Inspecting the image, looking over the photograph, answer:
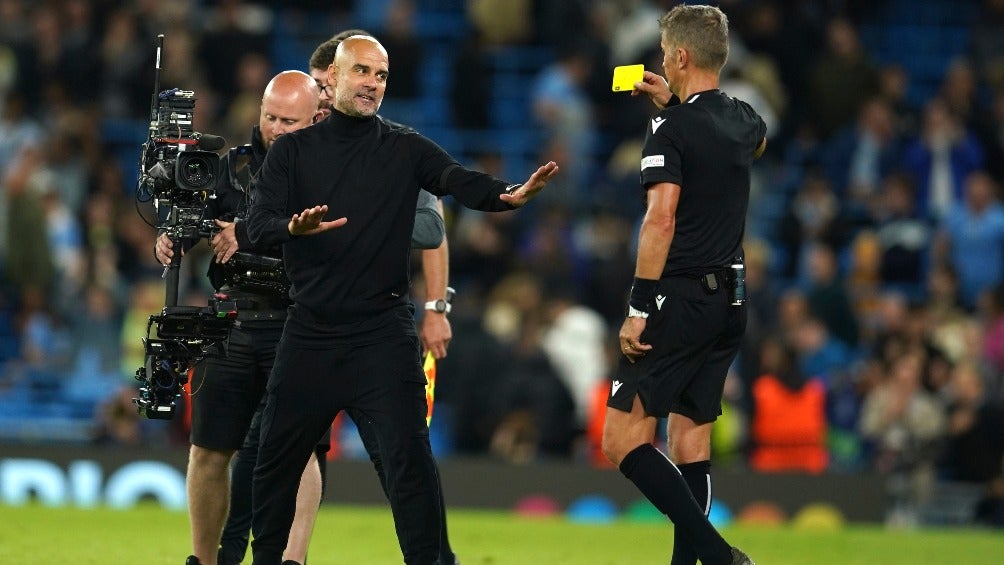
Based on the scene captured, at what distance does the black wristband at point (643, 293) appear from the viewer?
24.5ft

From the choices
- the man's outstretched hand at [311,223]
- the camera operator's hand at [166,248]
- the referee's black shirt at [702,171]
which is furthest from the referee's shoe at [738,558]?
the camera operator's hand at [166,248]

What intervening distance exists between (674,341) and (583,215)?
10225 millimetres

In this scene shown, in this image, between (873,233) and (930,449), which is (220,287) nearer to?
(930,449)

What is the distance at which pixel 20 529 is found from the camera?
11.0 meters

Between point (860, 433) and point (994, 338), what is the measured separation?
60.7 inches

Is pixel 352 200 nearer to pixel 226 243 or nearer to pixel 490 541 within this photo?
pixel 226 243

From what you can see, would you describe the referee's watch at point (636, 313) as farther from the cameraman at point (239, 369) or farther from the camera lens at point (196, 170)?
the camera lens at point (196, 170)

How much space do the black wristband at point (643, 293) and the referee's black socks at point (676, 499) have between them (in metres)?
0.62

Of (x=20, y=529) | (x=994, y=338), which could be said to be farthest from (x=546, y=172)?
(x=994, y=338)

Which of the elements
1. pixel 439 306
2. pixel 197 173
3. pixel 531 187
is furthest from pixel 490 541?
pixel 531 187

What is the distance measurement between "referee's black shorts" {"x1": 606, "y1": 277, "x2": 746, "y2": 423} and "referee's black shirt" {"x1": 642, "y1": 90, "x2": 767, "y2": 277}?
0.12m

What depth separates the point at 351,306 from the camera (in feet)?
22.6

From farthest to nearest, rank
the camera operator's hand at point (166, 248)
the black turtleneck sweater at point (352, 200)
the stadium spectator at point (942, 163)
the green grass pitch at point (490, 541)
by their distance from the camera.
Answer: the stadium spectator at point (942, 163), the green grass pitch at point (490, 541), the camera operator's hand at point (166, 248), the black turtleneck sweater at point (352, 200)

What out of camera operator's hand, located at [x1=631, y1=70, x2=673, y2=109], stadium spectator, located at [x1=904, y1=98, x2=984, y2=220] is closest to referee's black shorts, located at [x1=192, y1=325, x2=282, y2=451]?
camera operator's hand, located at [x1=631, y1=70, x2=673, y2=109]
